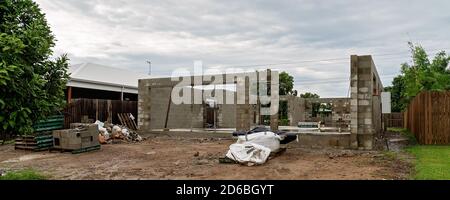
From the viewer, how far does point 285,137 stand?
11.2 metres

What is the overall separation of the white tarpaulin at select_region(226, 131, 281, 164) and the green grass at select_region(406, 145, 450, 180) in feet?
11.3

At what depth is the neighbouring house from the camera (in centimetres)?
2039

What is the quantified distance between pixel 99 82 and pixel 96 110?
2.45 metres

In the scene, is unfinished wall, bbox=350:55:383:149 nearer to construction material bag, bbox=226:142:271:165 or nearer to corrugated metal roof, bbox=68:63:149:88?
construction material bag, bbox=226:142:271:165

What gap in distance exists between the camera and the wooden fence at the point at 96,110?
1791cm

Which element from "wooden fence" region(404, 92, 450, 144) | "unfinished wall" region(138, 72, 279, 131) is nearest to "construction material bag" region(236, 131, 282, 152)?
"unfinished wall" region(138, 72, 279, 131)

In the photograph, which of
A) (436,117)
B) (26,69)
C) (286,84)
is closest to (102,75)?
(26,69)

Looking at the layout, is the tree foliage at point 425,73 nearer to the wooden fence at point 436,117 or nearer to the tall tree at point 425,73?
the tall tree at point 425,73

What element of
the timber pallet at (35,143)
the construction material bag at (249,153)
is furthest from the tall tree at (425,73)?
the timber pallet at (35,143)

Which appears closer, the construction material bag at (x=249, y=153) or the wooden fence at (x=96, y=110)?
the construction material bag at (x=249, y=153)

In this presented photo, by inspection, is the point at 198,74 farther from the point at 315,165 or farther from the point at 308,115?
the point at 308,115

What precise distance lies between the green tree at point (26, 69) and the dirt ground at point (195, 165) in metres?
1.96
